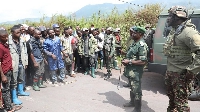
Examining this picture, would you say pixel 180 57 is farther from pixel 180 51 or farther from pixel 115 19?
pixel 115 19

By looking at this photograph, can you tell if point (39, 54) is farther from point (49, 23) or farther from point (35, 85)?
point (49, 23)

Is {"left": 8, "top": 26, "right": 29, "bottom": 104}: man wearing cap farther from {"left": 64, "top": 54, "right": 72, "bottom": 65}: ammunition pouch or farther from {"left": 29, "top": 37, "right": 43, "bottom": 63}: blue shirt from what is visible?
{"left": 64, "top": 54, "right": 72, "bottom": 65}: ammunition pouch

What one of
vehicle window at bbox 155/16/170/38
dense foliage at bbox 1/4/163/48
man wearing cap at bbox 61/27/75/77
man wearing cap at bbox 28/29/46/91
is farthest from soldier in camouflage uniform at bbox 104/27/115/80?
dense foliage at bbox 1/4/163/48

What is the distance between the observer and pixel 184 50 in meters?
3.30

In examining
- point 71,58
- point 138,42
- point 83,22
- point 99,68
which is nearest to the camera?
point 138,42

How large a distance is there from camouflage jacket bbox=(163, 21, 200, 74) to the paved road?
1.78 meters

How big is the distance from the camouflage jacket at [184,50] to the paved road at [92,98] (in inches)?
70.1

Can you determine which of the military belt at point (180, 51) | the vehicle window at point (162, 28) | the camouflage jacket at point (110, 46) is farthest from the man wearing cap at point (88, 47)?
the military belt at point (180, 51)

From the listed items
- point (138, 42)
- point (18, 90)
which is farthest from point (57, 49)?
point (138, 42)

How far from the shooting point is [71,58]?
7.62 m

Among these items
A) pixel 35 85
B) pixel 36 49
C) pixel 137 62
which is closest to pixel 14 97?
pixel 35 85

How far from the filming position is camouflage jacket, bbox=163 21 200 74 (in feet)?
10.0

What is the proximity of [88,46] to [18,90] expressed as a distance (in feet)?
9.65

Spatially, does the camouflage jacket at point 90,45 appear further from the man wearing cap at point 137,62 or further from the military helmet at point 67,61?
the man wearing cap at point 137,62
